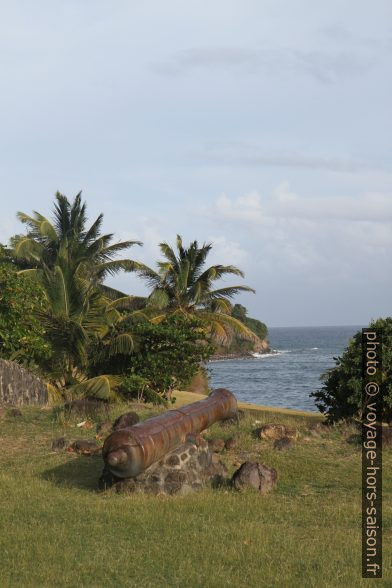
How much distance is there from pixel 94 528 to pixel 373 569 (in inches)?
128

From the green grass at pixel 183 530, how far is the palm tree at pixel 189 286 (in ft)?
66.2

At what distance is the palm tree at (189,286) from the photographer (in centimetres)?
3369

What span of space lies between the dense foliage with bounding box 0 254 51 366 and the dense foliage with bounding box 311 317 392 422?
791cm

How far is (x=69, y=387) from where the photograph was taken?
27547 mm

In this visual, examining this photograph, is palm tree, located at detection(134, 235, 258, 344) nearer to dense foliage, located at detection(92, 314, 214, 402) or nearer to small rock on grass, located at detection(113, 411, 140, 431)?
dense foliage, located at detection(92, 314, 214, 402)

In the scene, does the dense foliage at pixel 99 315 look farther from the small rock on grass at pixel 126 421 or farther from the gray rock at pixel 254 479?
the gray rock at pixel 254 479

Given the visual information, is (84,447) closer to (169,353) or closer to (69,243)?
(169,353)

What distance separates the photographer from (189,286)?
1373 inches

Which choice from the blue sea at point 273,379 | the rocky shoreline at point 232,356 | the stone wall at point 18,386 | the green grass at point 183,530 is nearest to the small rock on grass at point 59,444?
the green grass at point 183,530

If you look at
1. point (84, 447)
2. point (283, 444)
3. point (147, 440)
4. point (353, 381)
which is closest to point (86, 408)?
point (84, 447)

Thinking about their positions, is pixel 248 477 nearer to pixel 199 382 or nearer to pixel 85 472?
pixel 85 472

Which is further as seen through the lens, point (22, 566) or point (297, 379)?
point (297, 379)

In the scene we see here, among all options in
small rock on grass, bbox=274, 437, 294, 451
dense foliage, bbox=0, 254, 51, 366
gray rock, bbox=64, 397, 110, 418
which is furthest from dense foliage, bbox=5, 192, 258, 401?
small rock on grass, bbox=274, 437, 294, 451

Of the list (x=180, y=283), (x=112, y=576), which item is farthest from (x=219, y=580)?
(x=180, y=283)
